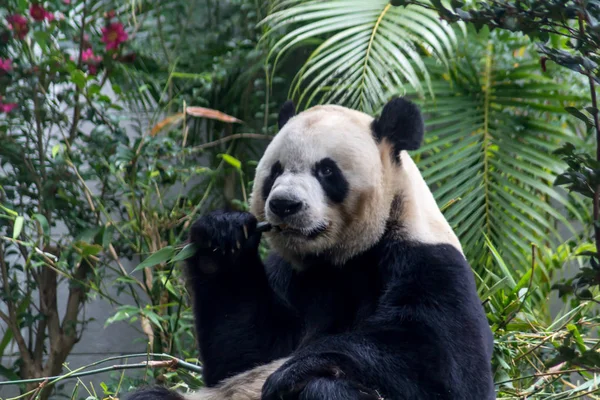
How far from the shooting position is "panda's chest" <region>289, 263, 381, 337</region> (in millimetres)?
3045

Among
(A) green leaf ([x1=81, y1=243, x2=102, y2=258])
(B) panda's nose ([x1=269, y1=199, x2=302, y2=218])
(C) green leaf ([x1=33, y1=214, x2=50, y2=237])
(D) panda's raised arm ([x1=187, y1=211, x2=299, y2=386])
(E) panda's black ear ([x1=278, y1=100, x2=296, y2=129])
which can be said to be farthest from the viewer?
(A) green leaf ([x1=81, y1=243, x2=102, y2=258])

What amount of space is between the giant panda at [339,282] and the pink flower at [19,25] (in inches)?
92.5

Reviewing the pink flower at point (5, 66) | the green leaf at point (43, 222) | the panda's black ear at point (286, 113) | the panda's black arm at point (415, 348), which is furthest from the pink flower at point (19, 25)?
the panda's black arm at point (415, 348)

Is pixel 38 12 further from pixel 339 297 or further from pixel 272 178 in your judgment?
pixel 339 297

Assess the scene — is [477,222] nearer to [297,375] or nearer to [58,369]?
[297,375]

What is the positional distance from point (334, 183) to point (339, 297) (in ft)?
1.50

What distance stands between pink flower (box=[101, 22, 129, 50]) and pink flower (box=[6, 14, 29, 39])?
489mm

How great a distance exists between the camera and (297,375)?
2664mm

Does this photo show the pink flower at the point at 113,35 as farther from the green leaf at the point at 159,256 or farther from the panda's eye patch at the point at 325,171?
the panda's eye patch at the point at 325,171

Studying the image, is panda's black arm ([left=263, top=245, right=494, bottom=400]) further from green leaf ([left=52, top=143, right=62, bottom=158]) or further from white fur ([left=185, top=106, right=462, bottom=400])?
green leaf ([left=52, top=143, right=62, bottom=158])

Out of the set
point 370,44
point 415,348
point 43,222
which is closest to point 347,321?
point 415,348

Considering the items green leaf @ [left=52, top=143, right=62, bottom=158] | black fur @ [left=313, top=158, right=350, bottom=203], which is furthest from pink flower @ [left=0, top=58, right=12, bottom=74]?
black fur @ [left=313, top=158, right=350, bottom=203]

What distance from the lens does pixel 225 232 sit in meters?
3.12

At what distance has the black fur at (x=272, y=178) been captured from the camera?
3.05 meters
